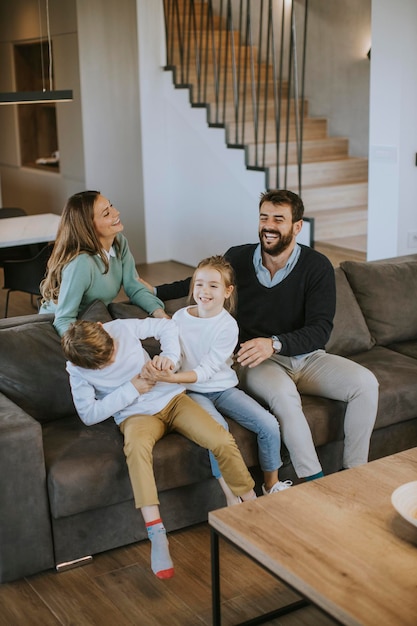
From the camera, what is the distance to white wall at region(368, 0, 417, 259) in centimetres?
581

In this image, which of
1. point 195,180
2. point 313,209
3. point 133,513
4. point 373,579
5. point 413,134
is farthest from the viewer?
point 195,180

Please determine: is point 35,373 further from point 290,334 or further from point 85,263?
point 290,334

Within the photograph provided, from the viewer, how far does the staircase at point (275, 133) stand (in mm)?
7047

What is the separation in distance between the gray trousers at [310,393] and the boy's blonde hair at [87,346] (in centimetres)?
70

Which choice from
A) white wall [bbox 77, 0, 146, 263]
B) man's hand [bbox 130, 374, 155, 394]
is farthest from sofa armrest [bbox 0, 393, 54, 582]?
white wall [bbox 77, 0, 146, 263]

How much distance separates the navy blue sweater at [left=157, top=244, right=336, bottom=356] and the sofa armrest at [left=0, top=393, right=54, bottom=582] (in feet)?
3.69

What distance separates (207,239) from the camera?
315 inches

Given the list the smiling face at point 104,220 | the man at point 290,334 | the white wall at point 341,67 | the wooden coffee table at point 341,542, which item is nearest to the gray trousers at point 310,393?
the man at point 290,334

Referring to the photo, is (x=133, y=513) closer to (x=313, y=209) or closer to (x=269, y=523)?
(x=269, y=523)

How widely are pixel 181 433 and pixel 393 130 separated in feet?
11.8

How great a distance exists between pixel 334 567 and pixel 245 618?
0.71m

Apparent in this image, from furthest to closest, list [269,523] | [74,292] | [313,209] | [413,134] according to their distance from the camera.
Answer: [313,209] < [413,134] < [74,292] < [269,523]

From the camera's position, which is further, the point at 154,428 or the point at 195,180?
the point at 195,180

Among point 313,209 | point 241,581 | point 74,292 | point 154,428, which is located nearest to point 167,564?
point 241,581
